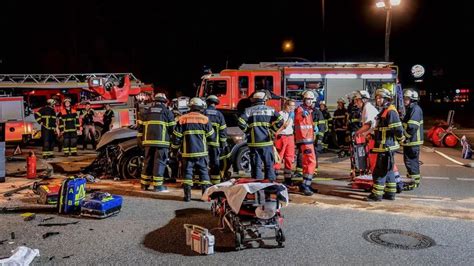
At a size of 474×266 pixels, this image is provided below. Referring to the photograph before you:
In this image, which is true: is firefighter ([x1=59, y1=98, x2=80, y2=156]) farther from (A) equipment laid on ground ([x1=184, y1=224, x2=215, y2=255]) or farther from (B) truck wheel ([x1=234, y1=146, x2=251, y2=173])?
(A) equipment laid on ground ([x1=184, y1=224, x2=215, y2=255])

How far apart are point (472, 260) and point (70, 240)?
15.5ft

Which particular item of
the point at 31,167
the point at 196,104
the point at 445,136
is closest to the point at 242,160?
the point at 196,104

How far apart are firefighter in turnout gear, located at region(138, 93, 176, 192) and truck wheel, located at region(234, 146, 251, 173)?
6.02 feet

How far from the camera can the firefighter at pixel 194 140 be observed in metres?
7.75

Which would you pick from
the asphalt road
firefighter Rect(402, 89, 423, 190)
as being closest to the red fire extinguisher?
the asphalt road

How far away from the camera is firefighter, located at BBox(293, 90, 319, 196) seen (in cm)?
823

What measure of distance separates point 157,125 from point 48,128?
21.2ft

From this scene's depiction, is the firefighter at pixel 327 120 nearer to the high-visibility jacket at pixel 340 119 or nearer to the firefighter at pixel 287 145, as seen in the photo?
the high-visibility jacket at pixel 340 119

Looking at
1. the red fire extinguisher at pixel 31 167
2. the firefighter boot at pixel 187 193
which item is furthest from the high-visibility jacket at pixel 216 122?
the red fire extinguisher at pixel 31 167

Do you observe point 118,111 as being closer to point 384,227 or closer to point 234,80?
point 234,80

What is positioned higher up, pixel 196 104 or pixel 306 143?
pixel 196 104

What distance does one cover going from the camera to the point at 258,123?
7.93 metres

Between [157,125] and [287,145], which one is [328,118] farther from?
[157,125]

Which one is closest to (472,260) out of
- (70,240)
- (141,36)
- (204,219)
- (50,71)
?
(204,219)
